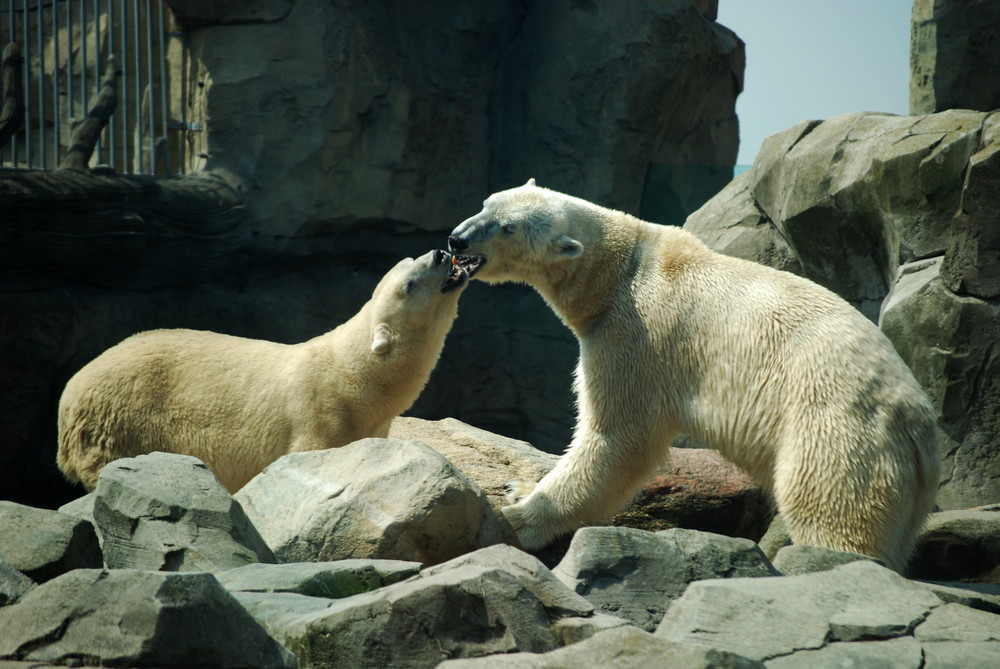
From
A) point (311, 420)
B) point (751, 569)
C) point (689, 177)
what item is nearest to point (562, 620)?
point (751, 569)

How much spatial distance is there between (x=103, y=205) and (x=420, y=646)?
18.7ft

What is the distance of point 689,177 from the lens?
32.3 ft

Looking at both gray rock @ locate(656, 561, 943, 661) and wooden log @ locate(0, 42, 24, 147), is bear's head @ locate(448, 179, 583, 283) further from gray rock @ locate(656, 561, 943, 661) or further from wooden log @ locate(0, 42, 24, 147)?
wooden log @ locate(0, 42, 24, 147)

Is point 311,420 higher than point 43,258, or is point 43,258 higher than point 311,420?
point 43,258

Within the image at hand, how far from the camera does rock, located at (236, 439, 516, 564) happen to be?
3.31 m

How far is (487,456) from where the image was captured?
4723mm

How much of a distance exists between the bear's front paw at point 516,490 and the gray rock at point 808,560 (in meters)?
1.37

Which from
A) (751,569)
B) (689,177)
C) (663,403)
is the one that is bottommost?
(751,569)

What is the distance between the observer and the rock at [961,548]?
4359 millimetres

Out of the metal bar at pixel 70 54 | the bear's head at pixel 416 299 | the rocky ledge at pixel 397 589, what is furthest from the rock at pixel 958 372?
the metal bar at pixel 70 54

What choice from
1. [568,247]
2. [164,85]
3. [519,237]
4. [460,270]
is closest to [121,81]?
[164,85]

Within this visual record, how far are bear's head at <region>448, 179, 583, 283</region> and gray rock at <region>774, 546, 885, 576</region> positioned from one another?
1.62 m

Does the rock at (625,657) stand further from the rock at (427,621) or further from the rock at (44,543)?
the rock at (44,543)

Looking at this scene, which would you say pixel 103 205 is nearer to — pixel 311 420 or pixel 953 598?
pixel 311 420
